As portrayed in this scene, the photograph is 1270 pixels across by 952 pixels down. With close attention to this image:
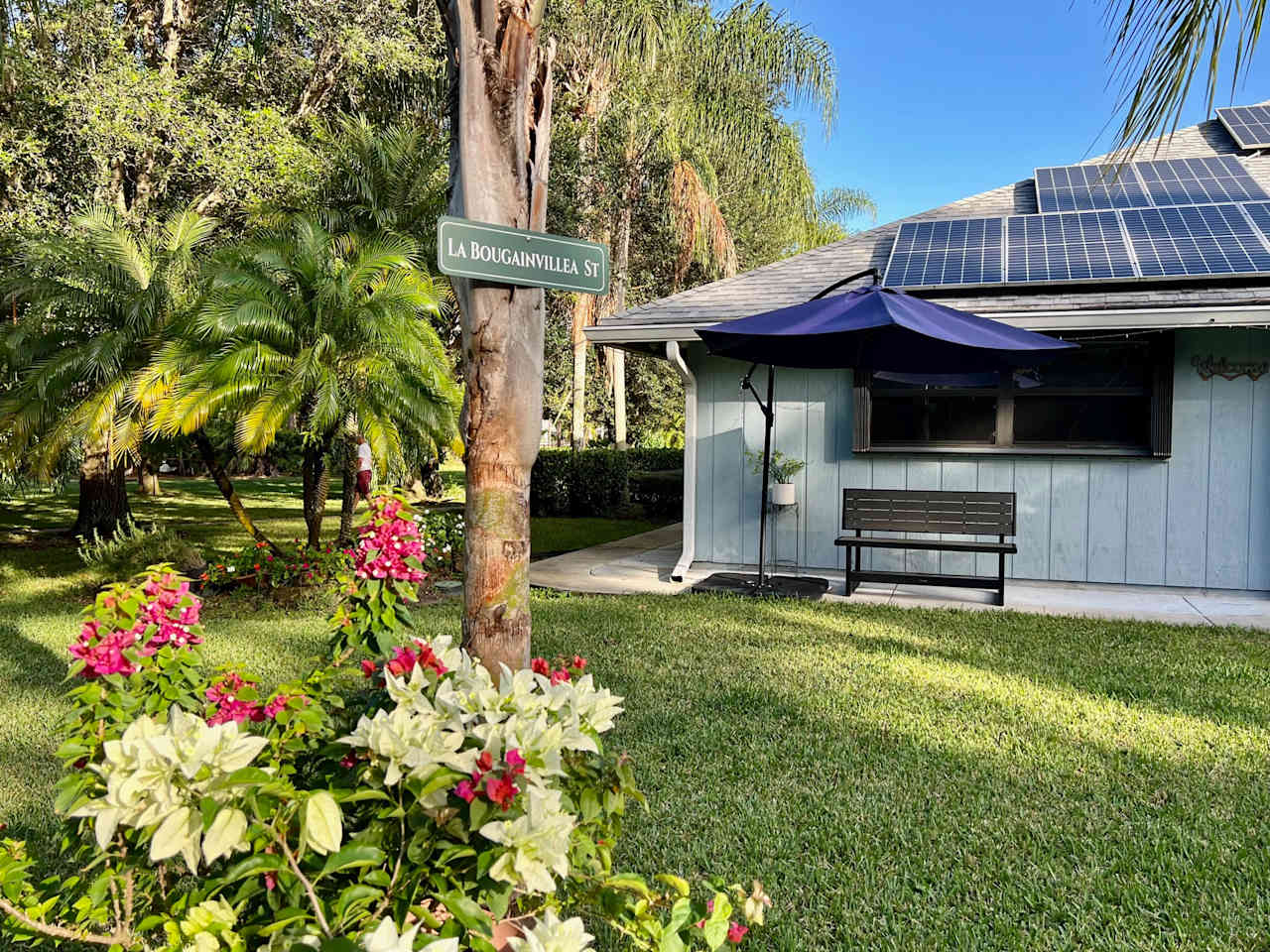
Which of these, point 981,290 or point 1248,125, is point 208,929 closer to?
point 981,290

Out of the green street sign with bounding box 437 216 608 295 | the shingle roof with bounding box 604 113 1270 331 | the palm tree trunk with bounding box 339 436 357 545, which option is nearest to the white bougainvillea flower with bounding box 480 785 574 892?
the green street sign with bounding box 437 216 608 295

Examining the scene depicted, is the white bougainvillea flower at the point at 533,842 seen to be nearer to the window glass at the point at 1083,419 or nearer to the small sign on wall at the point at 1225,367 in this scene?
the window glass at the point at 1083,419

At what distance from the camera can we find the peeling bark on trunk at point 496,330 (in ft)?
6.88

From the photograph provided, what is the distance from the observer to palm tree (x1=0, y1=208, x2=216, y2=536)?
25.3 ft

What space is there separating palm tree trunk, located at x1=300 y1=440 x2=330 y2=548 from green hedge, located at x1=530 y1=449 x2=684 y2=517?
711 centimetres

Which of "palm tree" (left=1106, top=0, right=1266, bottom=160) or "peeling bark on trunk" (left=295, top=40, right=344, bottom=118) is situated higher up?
"peeling bark on trunk" (left=295, top=40, right=344, bottom=118)

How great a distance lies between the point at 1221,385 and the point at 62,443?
35.8 feet

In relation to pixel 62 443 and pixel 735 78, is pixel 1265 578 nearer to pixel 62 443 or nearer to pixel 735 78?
pixel 62 443

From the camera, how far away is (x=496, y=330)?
2.12m

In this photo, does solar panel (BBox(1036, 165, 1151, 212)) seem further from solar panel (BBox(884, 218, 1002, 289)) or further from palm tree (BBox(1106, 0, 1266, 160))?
palm tree (BBox(1106, 0, 1266, 160))

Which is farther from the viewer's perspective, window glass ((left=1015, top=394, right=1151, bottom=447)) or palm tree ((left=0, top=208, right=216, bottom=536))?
palm tree ((left=0, top=208, right=216, bottom=536))

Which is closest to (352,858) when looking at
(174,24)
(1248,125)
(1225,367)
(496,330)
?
(496,330)

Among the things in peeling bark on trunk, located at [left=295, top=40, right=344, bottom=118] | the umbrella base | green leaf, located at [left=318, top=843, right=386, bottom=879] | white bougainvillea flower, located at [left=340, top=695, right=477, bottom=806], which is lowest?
the umbrella base

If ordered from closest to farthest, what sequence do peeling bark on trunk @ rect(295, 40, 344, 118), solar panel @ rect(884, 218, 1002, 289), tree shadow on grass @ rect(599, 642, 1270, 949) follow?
1. tree shadow on grass @ rect(599, 642, 1270, 949)
2. solar panel @ rect(884, 218, 1002, 289)
3. peeling bark on trunk @ rect(295, 40, 344, 118)
